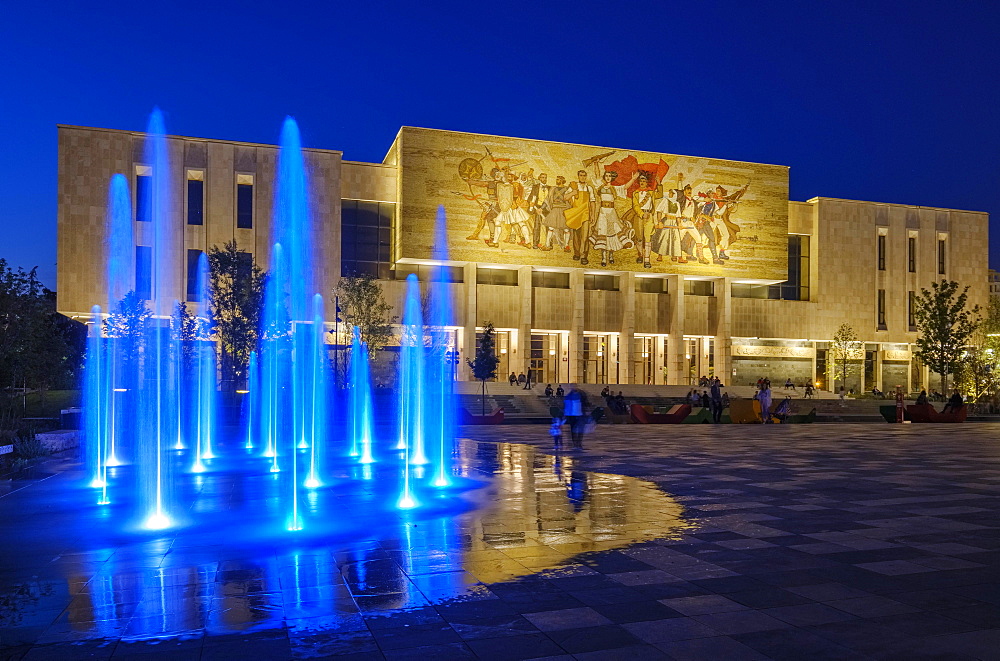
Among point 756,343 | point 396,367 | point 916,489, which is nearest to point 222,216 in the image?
point 396,367

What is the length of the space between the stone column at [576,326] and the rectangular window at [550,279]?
1671 mm

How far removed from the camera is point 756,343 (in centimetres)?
6188

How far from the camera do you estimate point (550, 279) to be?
2299 inches

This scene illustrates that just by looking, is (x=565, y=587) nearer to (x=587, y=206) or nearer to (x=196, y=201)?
(x=196, y=201)

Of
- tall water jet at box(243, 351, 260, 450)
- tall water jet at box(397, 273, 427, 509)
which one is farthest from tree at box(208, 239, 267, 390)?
tall water jet at box(397, 273, 427, 509)

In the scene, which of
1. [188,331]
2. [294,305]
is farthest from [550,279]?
[188,331]

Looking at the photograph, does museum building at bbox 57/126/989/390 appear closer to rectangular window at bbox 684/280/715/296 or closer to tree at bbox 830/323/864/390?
rectangular window at bbox 684/280/715/296

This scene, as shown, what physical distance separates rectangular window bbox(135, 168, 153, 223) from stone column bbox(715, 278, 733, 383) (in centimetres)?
3982

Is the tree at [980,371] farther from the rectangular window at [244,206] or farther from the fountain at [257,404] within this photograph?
the rectangular window at [244,206]

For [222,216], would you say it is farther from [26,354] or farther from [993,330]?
[993,330]

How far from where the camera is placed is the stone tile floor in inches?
189

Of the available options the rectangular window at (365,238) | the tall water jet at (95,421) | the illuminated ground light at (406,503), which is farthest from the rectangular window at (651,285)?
the illuminated ground light at (406,503)

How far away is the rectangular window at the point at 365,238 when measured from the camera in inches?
2117

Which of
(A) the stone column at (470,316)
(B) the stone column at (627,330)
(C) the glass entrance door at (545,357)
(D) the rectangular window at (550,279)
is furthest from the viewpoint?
(D) the rectangular window at (550,279)
